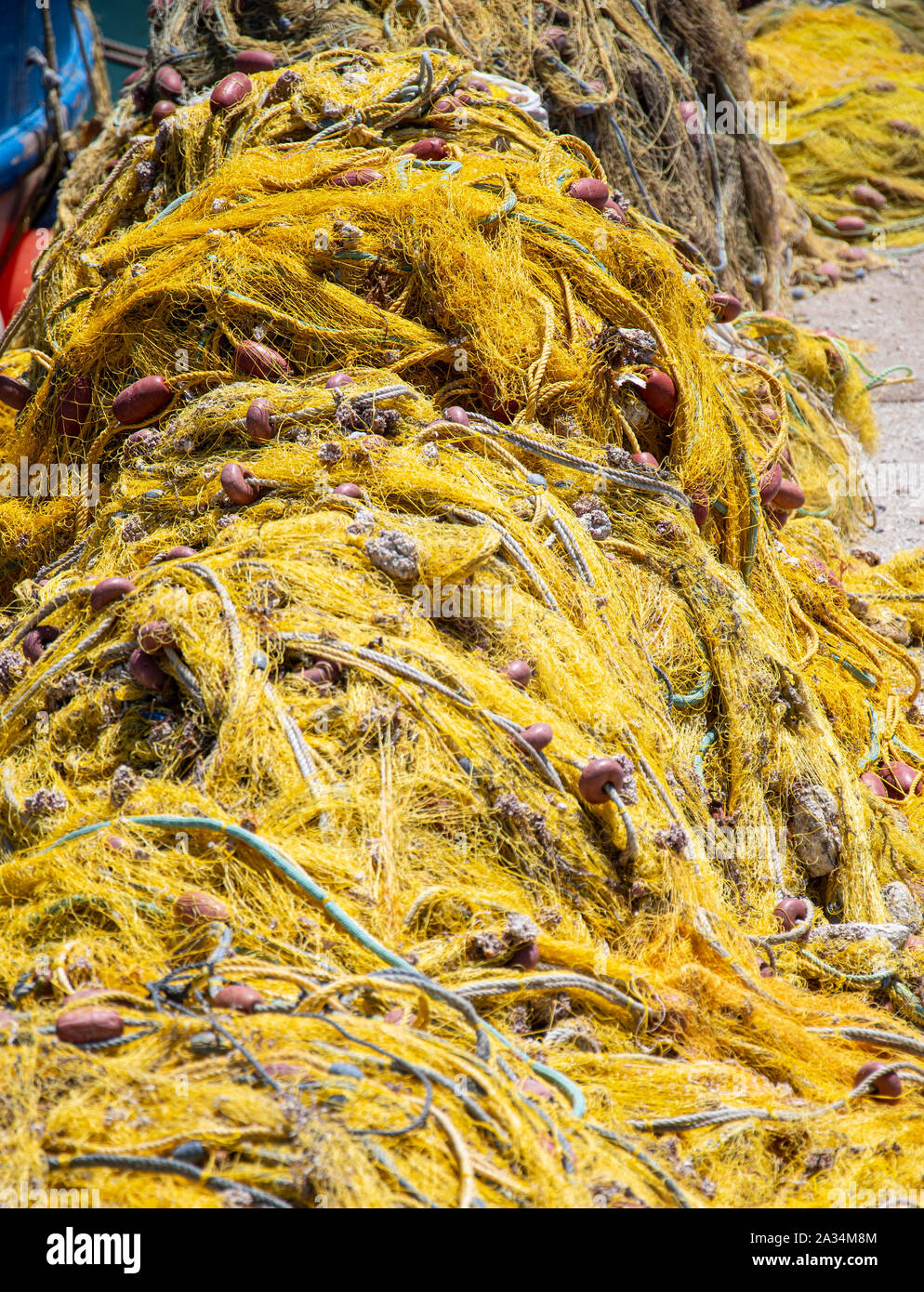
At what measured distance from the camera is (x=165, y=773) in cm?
247

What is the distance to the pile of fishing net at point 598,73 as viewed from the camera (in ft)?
15.7

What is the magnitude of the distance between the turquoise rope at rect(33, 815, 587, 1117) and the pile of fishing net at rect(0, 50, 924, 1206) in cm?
1

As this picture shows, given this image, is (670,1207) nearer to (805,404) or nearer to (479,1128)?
(479,1128)

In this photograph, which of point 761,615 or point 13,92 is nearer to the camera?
point 761,615

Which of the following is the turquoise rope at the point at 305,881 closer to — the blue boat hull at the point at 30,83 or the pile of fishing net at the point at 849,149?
the blue boat hull at the point at 30,83

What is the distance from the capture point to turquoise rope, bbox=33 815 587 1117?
6.88 feet

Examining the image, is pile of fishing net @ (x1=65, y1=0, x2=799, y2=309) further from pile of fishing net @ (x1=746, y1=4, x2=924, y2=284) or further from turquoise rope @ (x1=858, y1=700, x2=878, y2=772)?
turquoise rope @ (x1=858, y1=700, x2=878, y2=772)

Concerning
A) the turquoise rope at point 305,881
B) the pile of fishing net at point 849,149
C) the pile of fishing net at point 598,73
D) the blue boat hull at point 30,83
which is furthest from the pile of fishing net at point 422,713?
the pile of fishing net at point 849,149

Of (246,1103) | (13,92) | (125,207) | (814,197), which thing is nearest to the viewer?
(246,1103)

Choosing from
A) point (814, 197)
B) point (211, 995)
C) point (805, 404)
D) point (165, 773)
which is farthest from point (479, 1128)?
point (814, 197)

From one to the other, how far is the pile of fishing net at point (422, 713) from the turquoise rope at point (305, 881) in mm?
10

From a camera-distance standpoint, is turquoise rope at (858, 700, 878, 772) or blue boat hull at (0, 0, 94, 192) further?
blue boat hull at (0, 0, 94, 192)

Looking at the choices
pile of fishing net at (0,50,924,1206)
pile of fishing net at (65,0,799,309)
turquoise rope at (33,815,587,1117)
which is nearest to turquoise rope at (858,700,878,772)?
pile of fishing net at (0,50,924,1206)

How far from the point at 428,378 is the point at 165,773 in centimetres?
167
